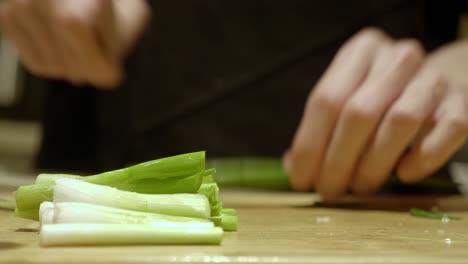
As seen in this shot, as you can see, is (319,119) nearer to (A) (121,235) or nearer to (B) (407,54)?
(B) (407,54)

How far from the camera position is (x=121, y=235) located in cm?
63

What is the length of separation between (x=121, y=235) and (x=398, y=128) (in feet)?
2.12

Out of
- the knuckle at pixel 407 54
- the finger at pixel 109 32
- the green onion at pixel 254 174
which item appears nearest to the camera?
the knuckle at pixel 407 54

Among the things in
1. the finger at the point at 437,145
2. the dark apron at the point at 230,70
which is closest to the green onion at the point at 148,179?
the finger at the point at 437,145

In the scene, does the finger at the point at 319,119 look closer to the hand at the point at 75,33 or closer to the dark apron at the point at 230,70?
the hand at the point at 75,33

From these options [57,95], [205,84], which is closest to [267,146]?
[205,84]

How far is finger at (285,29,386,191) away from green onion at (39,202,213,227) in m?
0.49

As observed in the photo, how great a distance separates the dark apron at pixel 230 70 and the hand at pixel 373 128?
0.79 meters

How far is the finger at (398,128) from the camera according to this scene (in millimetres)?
1134

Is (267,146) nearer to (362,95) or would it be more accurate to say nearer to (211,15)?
(211,15)

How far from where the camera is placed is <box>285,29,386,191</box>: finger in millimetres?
1156

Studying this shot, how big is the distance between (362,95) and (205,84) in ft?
3.15

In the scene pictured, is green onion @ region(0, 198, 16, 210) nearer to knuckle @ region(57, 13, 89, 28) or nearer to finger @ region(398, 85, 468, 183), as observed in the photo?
knuckle @ region(57, 13, 89, 28)

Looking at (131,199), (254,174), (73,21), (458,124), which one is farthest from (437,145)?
(73,21)
